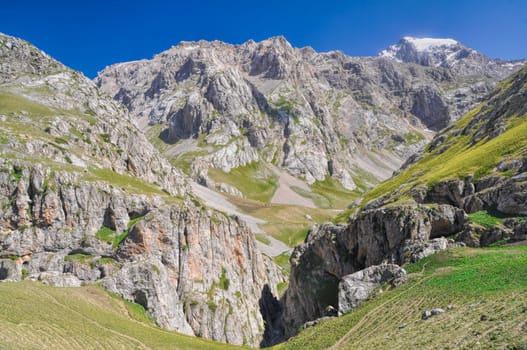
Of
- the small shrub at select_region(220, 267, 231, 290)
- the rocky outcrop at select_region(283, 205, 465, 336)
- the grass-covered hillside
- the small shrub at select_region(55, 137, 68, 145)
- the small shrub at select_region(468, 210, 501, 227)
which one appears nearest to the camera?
the small shrub at select_region(468, 210, 501, 227)

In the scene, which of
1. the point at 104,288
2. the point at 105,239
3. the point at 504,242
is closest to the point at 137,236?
the point at 105,239

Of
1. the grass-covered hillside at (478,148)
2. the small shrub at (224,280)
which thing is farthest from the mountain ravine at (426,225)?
the small shrub at (224,280)

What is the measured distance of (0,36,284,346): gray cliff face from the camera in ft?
253

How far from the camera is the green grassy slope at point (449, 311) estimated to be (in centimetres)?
2550

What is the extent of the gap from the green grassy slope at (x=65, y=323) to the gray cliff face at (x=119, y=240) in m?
Answer: 13.2

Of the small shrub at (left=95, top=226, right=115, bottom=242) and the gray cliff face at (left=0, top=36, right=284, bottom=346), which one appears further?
the small shrub at (left=95, top=226, right=115, bottom=242)

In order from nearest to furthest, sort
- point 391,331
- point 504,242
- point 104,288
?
point 391,331
point 504,242
point 104,288

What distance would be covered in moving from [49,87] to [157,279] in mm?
127960

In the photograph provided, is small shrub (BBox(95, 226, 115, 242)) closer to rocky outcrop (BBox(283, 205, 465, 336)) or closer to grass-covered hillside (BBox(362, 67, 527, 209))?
rocky outcrop (BBox(283, 205, 465, 336))

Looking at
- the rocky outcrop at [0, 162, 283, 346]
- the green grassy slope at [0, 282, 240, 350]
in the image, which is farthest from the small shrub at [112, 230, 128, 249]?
the green grassy slope at [0, 282, 240, 350]

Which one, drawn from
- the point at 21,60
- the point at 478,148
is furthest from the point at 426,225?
the point at 21,60

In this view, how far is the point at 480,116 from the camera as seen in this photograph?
14912 cm

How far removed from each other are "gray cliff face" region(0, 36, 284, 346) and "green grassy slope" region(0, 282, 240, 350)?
13178mm

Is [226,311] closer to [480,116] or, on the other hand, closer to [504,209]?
[504,209]
